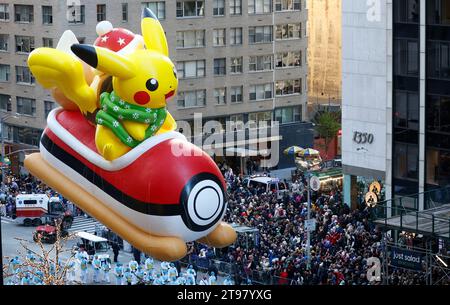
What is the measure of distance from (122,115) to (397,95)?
11261mm

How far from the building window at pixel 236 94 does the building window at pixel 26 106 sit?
17.9ft

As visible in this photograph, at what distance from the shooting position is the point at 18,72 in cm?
3173

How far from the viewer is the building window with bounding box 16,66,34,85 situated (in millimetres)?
31391

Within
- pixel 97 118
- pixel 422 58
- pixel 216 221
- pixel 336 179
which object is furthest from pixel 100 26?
pixel 336 179

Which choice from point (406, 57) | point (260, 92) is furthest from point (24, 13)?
point (406, 57)

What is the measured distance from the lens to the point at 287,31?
117 ft

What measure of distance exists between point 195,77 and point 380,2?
6.65 m

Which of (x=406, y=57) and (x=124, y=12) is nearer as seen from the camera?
(x=406, y=57)

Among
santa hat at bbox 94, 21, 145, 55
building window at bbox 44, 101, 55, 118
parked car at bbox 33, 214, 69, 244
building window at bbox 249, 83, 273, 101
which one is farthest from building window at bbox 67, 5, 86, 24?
santa hat at bbox 94, 21, 145, 55

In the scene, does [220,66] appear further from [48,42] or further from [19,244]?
[19,244]

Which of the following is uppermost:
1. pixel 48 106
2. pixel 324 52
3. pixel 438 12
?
pixel 438 12

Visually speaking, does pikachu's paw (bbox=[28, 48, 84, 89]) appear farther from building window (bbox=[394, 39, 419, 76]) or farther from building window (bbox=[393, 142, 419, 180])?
building window (bbox=[393, 142, 419, 180])
